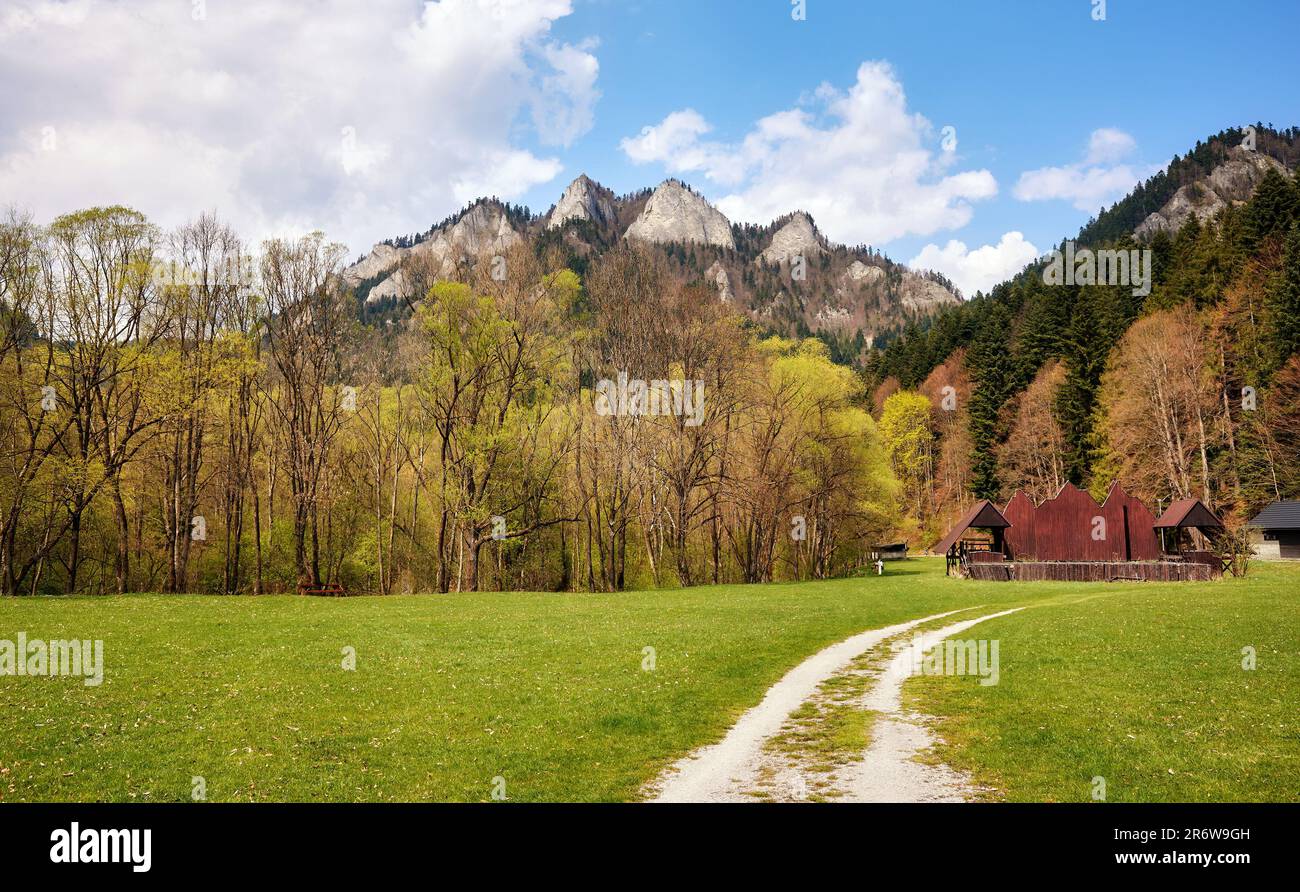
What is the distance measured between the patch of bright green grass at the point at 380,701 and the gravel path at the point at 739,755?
1.28 ft

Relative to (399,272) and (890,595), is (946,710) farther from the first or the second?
(399,272)

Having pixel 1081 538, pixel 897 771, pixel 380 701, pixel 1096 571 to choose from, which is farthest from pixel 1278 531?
pixel 380 701

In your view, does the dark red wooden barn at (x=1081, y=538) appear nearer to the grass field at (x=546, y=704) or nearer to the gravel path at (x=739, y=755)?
the grass field at (x=546, y=704)

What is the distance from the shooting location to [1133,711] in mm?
12852

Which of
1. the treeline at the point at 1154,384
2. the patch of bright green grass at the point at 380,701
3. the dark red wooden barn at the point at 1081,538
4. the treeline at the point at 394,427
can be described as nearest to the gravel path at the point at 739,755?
the patch of bright green grass at the point at 380,701

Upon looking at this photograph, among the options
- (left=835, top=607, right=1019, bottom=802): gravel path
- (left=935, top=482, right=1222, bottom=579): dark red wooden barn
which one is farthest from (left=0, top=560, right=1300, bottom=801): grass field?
(left=935, top=482, right=1222, bottom=579): dark red wooden barn

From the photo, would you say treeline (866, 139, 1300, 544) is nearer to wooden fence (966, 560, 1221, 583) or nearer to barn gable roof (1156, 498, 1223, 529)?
barn gable roof (1156, 498, 1223, 529)

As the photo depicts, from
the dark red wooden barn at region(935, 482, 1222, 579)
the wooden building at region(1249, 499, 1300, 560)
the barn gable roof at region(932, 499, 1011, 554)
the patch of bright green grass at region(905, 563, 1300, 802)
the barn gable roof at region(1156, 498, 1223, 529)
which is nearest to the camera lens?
the patch of bright green grass at region(905, 563, 1300, 802)

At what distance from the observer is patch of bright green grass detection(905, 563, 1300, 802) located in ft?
31.0

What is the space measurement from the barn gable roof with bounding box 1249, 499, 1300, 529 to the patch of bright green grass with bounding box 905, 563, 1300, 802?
111 ft

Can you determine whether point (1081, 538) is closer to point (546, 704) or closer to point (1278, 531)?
point (1278, 531)

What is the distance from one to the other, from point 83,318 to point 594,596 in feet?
105
